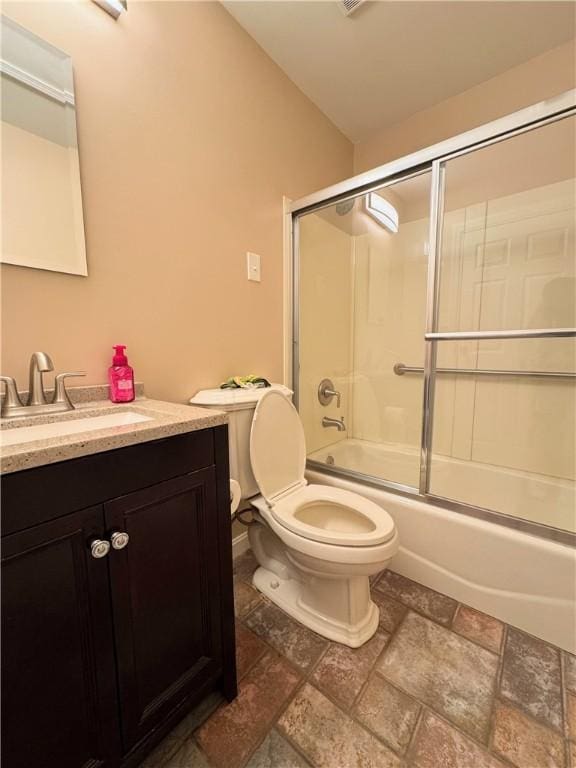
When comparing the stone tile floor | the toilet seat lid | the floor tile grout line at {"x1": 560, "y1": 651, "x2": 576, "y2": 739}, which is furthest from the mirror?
the floor tile grout line at {"x1": 560, "y1": 651, "x2": 576, "y2": 739}

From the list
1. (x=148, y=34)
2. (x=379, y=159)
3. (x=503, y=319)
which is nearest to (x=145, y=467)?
(x=148, y=34)

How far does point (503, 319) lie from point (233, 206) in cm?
155

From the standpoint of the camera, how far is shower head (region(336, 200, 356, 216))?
5.58 feet

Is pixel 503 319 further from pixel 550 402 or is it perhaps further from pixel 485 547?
pixel 485 547

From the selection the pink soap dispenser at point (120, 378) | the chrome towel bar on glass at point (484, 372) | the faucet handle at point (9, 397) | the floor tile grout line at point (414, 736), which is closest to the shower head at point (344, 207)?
the chrome towel bar on glass at point (484, 372)

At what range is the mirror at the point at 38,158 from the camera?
2.72 ft

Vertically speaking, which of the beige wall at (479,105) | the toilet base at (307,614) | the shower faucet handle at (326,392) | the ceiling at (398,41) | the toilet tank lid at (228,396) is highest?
the ceiling at (398,41)

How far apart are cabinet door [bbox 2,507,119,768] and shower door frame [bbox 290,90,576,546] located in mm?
1270

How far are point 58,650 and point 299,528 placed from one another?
69 centimetres

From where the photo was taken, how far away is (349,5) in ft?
4.18

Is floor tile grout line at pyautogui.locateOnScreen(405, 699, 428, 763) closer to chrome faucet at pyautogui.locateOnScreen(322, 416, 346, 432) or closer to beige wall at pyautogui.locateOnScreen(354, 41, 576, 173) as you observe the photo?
chrome faucet at pyautogui.locateOnScreen(322, 416, 346, 432)

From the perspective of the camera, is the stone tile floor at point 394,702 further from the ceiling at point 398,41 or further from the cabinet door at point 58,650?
the ceiling at point 398,41

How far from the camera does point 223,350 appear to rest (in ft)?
4.71

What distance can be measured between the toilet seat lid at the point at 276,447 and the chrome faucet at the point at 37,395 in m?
0.63
